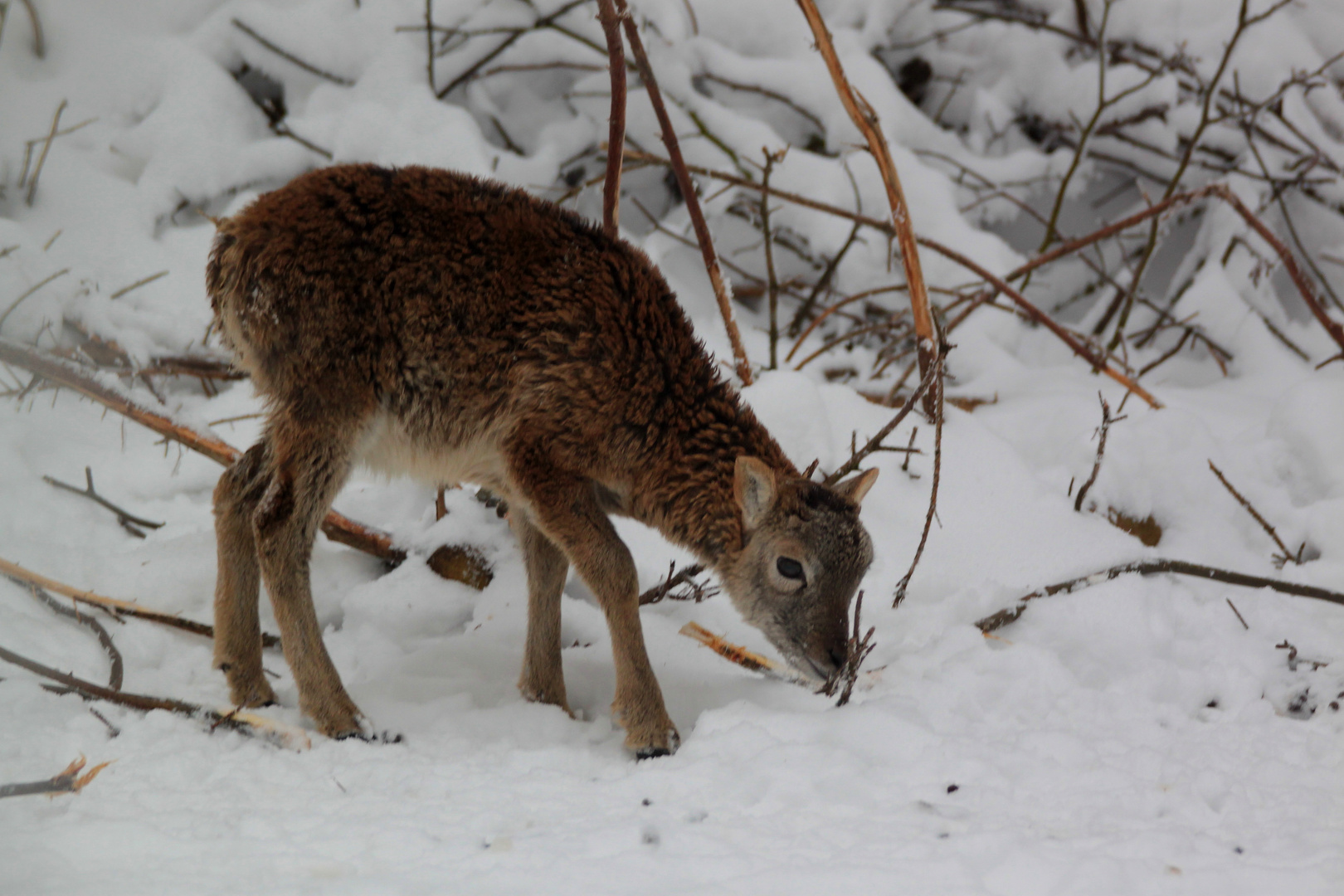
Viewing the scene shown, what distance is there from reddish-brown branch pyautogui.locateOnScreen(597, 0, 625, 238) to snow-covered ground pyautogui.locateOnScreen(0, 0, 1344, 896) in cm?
132

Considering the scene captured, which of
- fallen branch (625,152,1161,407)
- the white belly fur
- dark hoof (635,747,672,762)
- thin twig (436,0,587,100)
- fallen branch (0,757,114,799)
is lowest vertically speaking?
fallen branch (0,757,114,799)

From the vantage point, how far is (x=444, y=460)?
156 inches

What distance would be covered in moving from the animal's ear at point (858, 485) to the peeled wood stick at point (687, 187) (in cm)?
166

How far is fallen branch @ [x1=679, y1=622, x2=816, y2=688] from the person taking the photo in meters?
4.04

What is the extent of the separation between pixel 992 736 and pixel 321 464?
2.54 meters

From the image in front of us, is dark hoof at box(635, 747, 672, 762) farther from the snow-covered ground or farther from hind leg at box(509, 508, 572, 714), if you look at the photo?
hind leg at box(509, 508, 572, 714)

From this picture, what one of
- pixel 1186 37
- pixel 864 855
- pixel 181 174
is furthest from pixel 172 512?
pixel 1186 37

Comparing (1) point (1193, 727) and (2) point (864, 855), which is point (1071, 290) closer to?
(1) point (1193, 727)

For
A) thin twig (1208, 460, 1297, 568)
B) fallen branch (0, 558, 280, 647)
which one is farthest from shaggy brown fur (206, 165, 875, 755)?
thin twig (1208, 460, 1297, 568)

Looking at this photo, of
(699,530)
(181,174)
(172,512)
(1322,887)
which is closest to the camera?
(1322,887)

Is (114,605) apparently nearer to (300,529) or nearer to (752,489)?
(300,529)

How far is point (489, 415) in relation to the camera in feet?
12.6

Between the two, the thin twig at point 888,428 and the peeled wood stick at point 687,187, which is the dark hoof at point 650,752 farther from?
the peeled wood stick at point 687,187

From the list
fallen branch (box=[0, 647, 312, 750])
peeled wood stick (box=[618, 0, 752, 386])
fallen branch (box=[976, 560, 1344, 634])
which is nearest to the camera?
fallen branch (box=[0, 647, 312, 750])
